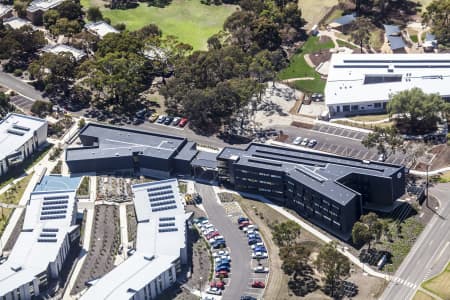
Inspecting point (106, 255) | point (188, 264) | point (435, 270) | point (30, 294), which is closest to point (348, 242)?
point (435, 270)

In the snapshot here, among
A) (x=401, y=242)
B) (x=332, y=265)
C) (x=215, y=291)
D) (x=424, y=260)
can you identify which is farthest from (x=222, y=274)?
(x=424, y=260)

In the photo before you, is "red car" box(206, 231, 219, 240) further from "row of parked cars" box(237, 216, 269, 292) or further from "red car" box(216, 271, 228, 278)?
"red car" box(216, 271, 228, 278)

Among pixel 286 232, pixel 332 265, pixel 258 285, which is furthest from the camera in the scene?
pixel 286 232

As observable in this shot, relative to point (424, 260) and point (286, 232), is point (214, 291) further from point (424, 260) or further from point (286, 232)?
point (424, 260)

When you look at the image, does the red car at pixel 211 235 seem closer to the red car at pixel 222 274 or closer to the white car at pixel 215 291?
the red car at pixel 222 274

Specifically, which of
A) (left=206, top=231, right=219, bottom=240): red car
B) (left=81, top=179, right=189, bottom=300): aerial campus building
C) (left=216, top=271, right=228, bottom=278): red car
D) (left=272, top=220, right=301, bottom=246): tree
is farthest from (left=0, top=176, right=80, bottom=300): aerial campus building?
(left=272, top=220, right=301, bottom=246): tree

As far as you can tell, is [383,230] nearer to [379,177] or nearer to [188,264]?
[379,177]
